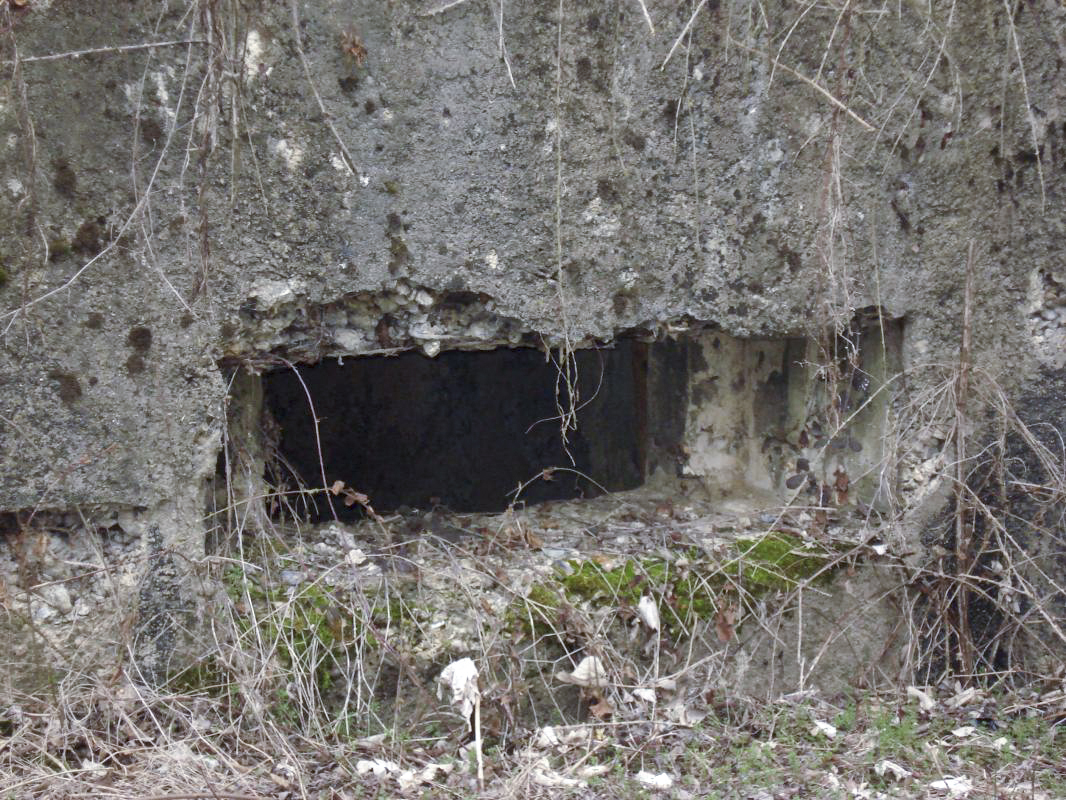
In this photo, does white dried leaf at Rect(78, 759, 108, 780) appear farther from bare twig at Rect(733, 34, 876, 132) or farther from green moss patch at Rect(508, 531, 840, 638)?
bare twig at Rect(733, 34, 876, 132)

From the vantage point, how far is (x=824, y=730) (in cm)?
252

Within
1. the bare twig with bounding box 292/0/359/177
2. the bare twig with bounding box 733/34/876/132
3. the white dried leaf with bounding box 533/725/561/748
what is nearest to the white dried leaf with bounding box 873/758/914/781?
the white dried leaf with bounding box 533/725/561/748

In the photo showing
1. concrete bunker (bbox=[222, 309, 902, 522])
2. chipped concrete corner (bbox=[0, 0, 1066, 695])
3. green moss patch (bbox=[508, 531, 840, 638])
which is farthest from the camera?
concrete bunker (bbox=[222, 309, 902, 522])

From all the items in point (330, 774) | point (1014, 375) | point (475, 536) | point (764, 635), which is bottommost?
point (330, 774)

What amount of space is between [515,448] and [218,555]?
116 inches

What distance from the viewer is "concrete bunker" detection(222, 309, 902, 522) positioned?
9.37 feet

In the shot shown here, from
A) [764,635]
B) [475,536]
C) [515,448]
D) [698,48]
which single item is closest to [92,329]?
[475,536]

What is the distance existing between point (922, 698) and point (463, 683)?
1184 millimetres

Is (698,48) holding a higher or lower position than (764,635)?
higher

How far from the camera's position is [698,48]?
2611 millimetres

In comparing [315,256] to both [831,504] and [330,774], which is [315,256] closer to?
[330,774]

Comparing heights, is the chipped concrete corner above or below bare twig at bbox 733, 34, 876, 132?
below

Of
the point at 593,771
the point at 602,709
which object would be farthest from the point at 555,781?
the point at 602,709

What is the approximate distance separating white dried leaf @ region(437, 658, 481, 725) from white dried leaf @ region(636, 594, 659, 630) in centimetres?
45
